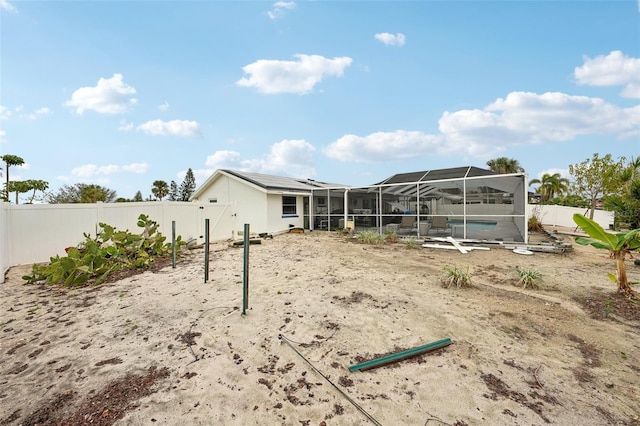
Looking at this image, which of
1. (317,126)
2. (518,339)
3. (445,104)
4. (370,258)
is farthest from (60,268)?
(445,104)

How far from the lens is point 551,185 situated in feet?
102

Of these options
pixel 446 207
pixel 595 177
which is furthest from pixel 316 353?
pixel 595 177

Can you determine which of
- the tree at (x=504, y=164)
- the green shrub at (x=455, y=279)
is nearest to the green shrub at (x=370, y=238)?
the green shrub at (x=455, y=279)

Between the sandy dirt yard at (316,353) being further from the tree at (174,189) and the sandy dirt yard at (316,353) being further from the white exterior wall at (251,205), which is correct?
the tree at (174,189)

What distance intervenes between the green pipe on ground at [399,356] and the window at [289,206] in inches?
496

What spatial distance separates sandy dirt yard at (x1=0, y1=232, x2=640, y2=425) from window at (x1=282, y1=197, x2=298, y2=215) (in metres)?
9.56

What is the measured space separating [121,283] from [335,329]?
5174 mm

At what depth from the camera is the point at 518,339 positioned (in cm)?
327

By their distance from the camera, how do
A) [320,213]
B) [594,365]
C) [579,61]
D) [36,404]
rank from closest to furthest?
[36,404], [594,365], [579,61], [320,213]

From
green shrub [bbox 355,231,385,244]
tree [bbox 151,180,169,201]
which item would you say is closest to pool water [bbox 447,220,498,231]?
green shrub [bbox 355,231,385,244]

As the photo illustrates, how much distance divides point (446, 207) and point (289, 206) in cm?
874

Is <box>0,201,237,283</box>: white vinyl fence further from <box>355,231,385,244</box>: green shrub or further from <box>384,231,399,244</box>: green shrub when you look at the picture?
<box>384,231,399,244</box>: green shrub

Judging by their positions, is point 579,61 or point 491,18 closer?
point 491,18

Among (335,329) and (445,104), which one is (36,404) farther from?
(445,104)
